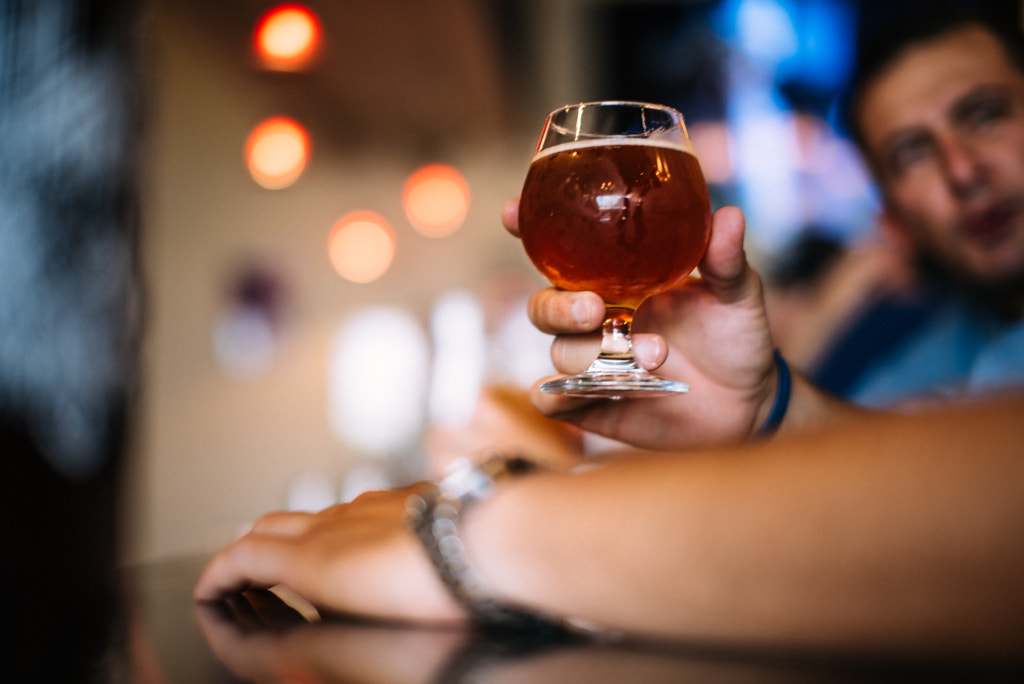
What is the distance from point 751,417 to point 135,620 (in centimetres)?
86

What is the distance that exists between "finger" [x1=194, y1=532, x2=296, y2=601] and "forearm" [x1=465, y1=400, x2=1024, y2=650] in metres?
0.23

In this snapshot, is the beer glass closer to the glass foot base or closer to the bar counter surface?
the glass foot base

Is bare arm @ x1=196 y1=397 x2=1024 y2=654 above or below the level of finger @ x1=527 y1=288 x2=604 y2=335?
below

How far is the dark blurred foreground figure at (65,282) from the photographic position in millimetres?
3074

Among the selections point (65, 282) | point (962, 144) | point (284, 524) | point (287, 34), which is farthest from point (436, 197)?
point (284, 524)

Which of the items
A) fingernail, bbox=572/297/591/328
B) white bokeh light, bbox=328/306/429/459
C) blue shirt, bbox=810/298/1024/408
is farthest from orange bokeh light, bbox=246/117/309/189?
fingernail, bbox=572/297/591/328

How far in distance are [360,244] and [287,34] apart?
2174mm

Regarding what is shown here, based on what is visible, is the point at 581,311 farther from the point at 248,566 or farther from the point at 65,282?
the point at 65,282

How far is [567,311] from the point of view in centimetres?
94

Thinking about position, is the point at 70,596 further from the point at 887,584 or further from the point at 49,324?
the point at 49,324

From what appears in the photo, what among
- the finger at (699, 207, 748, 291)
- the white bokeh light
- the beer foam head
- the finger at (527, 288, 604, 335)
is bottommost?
the white bokeh light

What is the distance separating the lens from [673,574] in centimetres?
47

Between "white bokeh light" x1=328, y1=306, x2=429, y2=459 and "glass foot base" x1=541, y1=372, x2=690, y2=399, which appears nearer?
"glass foot base" x1=541, y1=372, x2=690, y2=399

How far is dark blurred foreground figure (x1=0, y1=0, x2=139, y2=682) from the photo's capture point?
3.07m
